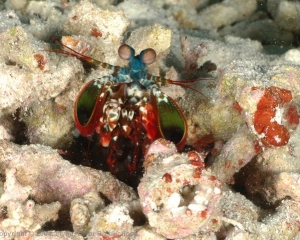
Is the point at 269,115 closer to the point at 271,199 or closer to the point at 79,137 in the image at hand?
the point at 271,199

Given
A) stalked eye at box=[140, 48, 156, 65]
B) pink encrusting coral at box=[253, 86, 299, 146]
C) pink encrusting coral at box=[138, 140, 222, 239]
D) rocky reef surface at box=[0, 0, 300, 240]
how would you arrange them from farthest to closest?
stalked eye at box=[140, 48, 156, 65]
pink encrusting coral at box=[253, 86, 299, 146]
rocky reef surface at box=[0, 0, 300, 240]
pink encrusting coral at box=[138, 140, 222, 239]

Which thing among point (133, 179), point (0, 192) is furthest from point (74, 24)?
point (0, 192)

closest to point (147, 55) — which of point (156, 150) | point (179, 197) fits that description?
point (156, 150)

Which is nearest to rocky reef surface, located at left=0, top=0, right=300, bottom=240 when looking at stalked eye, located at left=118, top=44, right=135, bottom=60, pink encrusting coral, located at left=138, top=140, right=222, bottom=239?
pink encrusting coral, located at left=138, top=140, right=222, bottom=239

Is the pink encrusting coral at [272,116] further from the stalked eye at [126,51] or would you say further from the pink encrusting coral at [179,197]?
the stalked eye at [126,51]

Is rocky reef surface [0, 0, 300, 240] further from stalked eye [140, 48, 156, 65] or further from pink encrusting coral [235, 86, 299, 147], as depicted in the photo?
stalked eye [140, 48, 156, 65]

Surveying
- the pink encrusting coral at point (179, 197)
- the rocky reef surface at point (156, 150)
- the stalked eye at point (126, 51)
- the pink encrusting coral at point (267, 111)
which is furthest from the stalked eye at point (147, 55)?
the pink encrusting coral at point (179, 197)
